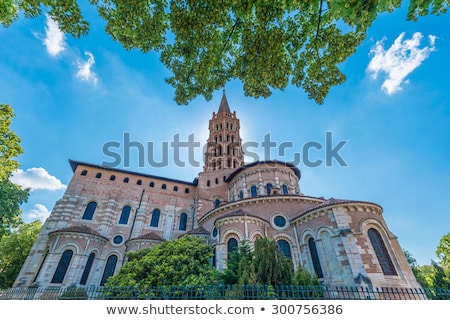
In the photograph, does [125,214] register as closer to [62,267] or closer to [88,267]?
[88,267]

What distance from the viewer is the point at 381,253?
41.5 ft

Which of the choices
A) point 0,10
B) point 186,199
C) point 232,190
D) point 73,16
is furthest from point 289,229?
point 0,10

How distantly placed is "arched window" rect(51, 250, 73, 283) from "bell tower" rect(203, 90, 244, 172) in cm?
2014

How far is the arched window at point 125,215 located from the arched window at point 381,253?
2397 cm

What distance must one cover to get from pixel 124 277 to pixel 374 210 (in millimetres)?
16823

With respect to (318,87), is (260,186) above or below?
above

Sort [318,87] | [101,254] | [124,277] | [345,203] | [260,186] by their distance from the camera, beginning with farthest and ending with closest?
[260,186] → [101,254] → [345,203] → [124,277] → [318,87]

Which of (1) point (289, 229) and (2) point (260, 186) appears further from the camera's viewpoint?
(2) point (260, 186)

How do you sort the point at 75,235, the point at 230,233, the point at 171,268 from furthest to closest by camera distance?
the point at 75,235 → the point at 230,233 → the point at 171,268

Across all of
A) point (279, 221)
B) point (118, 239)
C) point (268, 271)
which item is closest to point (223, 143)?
point (279, 221)

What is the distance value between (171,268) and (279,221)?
9.82 meters

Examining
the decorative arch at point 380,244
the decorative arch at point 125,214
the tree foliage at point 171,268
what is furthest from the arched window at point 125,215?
the decorative arch at point 380,244

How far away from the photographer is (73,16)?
252 inches
